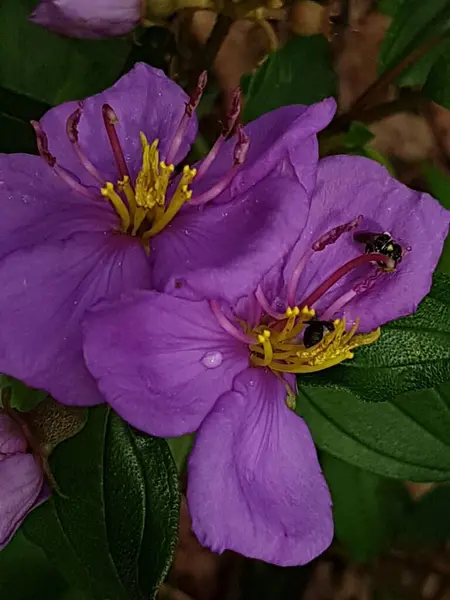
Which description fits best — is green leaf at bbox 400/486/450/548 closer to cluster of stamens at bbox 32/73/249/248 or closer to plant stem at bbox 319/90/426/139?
plant stem at bbox 319/90/426/139

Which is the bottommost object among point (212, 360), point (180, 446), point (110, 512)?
point (180, 446)

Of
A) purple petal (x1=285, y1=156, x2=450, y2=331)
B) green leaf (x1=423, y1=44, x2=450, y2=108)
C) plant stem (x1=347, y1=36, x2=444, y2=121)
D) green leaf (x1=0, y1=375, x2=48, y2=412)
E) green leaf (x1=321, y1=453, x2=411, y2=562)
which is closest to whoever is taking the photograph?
purple petal (x1=285, y1=156, x2=450, y2=331)

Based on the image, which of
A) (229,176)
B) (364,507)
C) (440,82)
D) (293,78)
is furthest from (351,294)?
(364,507)

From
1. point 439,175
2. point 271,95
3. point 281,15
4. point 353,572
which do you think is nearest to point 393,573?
point 353,572

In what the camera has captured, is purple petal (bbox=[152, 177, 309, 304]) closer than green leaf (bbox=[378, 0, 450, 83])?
Yes

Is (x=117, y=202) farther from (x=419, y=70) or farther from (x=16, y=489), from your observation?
(x=419, y=70)

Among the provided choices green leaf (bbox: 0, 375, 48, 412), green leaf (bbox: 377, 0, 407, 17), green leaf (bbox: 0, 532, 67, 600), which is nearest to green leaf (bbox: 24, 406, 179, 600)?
green leaf (bbox: 0, 375, 48, 412)

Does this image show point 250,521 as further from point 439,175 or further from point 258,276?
point 439,175
